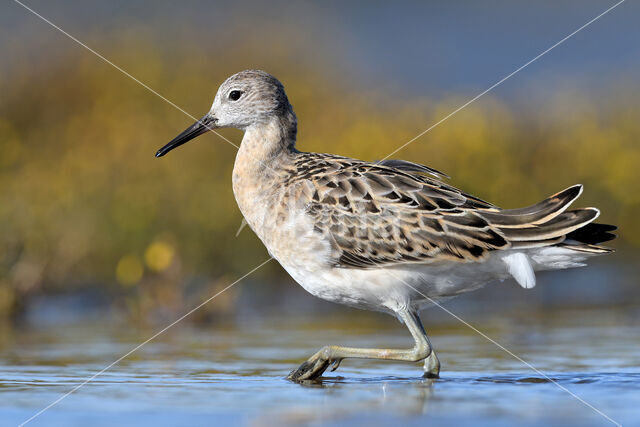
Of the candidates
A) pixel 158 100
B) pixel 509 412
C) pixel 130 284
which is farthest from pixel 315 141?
pixel 509 412

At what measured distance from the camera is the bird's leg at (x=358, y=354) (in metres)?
8.26

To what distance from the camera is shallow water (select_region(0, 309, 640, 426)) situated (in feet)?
21.5

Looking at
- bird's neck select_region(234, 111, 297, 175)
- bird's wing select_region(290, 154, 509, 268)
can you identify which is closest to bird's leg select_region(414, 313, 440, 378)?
bird's wing select_region(290, 154, 509, 268)

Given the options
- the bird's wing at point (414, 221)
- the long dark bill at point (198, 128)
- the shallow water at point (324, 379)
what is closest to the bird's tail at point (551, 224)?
the bird's wing at point (414, 221)

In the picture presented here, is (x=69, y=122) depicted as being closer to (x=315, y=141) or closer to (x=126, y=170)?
(x=126, y=170)

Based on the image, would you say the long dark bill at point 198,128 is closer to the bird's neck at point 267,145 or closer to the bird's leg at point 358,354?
the bird's neck at point 267,145

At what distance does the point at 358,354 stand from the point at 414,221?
3.70 feet

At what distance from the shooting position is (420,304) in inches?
344

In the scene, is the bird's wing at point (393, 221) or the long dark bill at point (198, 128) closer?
the bird's wing at point (393, 221)

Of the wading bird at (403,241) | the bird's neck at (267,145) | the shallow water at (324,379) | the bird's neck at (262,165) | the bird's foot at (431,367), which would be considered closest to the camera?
the shallow water at (324,379)

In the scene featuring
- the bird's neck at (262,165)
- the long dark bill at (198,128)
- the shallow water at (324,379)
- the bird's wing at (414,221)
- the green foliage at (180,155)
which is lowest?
the shallow water at (324,379)

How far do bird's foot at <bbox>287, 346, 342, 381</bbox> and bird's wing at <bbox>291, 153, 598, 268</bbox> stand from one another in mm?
723

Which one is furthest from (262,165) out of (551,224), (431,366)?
(551,224)

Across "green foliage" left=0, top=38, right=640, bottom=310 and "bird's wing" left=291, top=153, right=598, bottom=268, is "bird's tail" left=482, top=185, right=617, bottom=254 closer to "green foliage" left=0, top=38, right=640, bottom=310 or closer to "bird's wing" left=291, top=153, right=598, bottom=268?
"bird's wing" left=291, top=153, right=598, bottom=268
